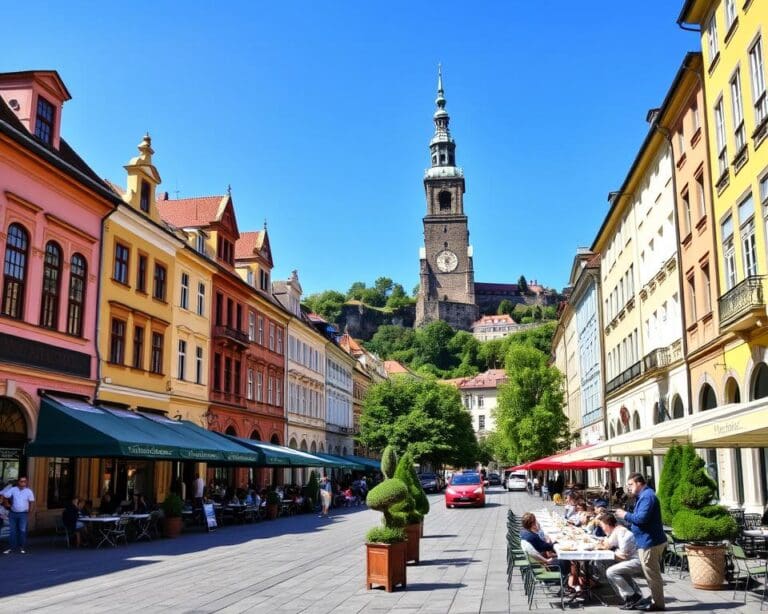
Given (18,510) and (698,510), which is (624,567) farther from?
(18,510)

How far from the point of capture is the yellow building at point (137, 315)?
94.2 ft

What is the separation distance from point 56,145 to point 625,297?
26.4m

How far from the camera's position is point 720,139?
23172 mm

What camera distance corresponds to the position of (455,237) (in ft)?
550

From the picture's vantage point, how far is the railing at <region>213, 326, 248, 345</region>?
39844 mm

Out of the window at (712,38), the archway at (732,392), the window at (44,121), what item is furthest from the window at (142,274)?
the window at (712,38)

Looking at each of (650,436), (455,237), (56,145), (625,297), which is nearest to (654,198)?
(625,297)

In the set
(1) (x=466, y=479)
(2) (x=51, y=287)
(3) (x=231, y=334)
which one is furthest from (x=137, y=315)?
(1) (x=466, y=479)

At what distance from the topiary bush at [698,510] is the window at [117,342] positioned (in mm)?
21570

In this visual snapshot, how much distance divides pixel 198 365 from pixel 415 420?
29717mm

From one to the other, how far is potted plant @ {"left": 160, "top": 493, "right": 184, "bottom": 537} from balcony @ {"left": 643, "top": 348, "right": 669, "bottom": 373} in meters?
18.2

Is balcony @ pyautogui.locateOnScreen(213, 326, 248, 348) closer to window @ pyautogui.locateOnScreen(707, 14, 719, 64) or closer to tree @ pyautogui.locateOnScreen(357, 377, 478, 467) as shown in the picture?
tree @ pyautogui.locateOnScreen(357, 377, 478, 467)

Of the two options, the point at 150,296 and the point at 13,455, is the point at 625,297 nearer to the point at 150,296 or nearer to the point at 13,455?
the point at 150,296

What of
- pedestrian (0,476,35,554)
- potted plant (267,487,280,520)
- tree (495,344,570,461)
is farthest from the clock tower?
pedestrian (0,476,35,554)
